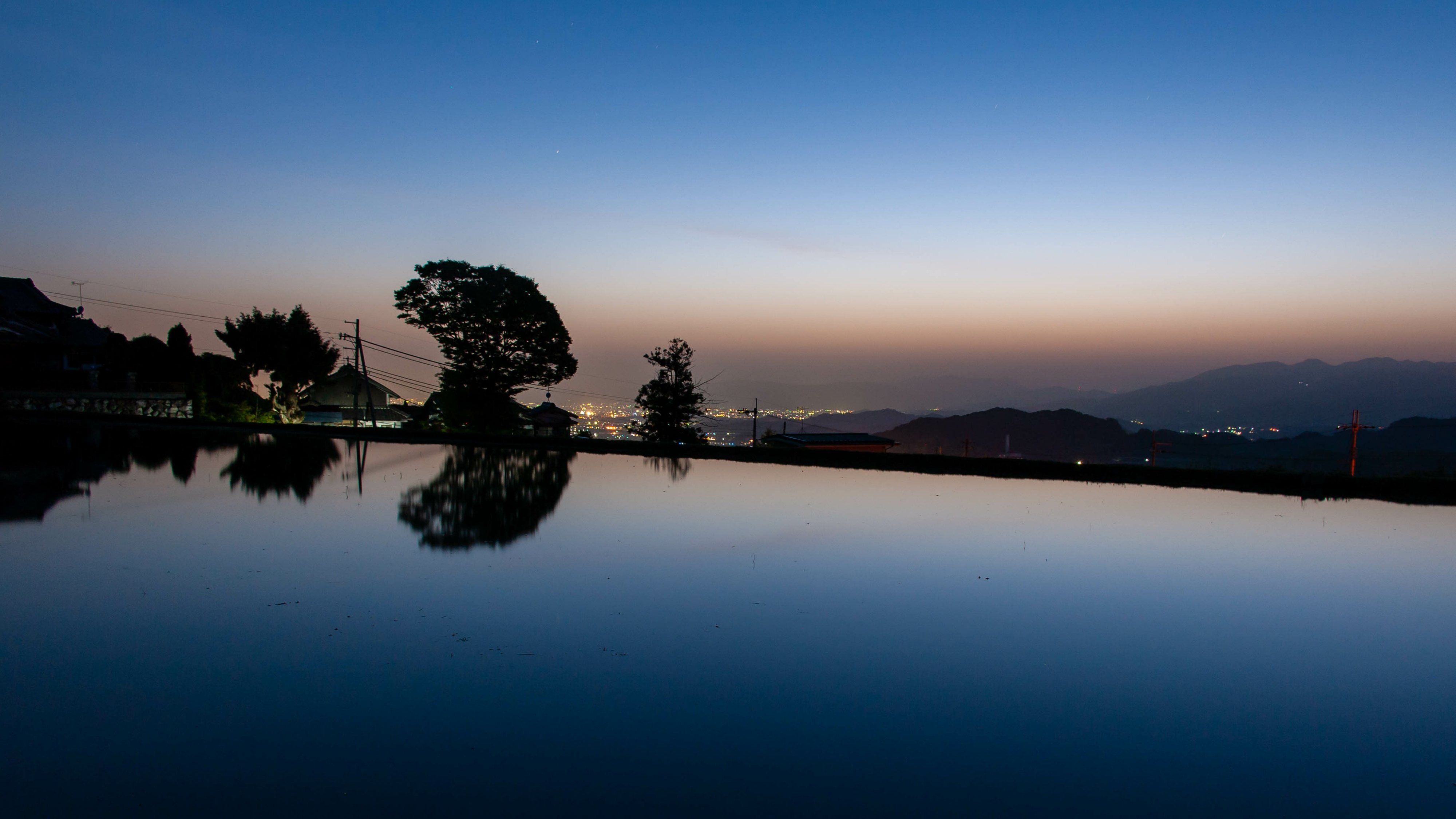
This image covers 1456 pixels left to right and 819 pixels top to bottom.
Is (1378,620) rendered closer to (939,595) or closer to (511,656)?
(939,595)

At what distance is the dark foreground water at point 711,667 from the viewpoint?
4234mm

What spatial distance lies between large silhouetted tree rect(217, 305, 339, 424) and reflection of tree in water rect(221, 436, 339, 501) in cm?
1950

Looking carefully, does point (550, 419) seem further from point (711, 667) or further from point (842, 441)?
point (711, 667)

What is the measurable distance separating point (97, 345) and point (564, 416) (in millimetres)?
26921

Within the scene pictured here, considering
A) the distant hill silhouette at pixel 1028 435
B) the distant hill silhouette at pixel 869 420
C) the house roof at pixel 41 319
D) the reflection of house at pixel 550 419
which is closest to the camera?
the house roof at pixel 41 319

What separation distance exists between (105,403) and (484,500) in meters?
33.7

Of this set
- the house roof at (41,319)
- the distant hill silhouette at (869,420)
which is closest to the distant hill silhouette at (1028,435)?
the distant hill silhouette at (869,420)

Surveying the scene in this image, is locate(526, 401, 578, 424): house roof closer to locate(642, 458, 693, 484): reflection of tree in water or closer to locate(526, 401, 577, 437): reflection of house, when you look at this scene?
locate(526, 401, 577, 437): reflection of house

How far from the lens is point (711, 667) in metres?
6.02

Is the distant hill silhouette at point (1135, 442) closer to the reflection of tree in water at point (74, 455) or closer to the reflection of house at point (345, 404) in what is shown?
the reflection of house at point (345, 404)

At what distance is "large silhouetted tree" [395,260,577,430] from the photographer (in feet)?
129

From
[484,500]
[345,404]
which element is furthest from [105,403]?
[484,500]

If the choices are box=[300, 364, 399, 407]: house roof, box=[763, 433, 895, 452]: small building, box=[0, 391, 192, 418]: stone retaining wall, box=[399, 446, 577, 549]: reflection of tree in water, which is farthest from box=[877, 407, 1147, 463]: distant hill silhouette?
box=[399, 446, 577, 549]: reflection of tree in water

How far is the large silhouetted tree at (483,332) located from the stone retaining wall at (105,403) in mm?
11847
